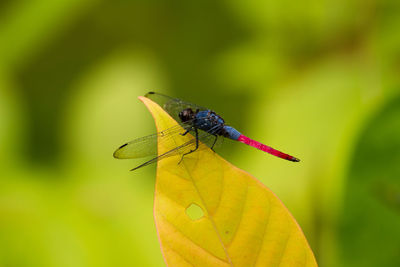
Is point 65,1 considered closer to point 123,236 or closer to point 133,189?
point 133,189

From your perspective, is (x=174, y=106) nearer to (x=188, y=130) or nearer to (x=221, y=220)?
(x=188, y=130)

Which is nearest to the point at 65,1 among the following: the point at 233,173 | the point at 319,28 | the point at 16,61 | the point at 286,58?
the point at 16,61

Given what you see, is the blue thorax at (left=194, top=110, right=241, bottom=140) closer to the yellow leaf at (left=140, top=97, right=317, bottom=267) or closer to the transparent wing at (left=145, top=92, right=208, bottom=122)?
the transparent wing at (left=145, top=92, right=208, bottom=122)

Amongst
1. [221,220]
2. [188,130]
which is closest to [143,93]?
[188,130]

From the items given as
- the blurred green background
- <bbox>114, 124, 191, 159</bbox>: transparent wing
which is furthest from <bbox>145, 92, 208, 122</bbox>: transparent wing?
the blurred green background

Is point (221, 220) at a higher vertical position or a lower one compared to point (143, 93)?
lower

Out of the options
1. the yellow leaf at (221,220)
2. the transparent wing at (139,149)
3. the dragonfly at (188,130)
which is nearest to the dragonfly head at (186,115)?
the dragonfly at (188,130)
